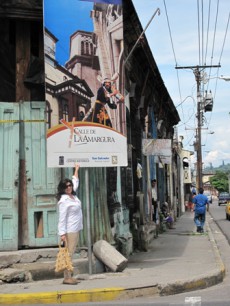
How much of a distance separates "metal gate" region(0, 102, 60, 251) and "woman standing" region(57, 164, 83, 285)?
112 cm

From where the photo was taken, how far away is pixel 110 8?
9.41 m

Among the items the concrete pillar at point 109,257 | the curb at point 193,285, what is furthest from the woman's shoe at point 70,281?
the curb at point 193,285

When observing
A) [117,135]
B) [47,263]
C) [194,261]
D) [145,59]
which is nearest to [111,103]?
[117,135]

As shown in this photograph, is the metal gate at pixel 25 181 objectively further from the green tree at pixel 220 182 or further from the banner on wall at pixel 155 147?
the green tree at pixel 220 182

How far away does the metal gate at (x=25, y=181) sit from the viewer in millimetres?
8883

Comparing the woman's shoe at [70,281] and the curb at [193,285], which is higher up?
the woman's shoe at [70,281]

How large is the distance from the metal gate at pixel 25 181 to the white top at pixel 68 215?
1178 millimetres

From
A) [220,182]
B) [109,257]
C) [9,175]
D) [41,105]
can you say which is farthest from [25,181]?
[220,182]

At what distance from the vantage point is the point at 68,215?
26.1 ft

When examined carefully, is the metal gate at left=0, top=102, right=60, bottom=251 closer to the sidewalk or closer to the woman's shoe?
the sidewalk

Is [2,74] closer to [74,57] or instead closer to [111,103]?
[74,57]

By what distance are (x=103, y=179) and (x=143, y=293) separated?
307cm

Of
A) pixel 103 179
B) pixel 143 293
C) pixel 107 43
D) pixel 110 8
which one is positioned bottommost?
pixel 143 293

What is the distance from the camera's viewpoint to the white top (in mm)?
7859
